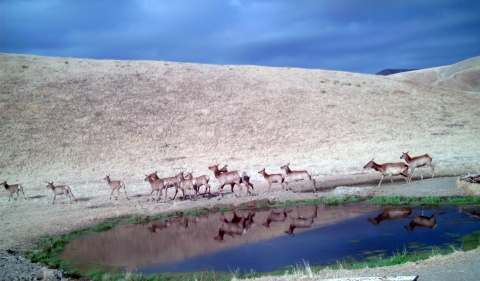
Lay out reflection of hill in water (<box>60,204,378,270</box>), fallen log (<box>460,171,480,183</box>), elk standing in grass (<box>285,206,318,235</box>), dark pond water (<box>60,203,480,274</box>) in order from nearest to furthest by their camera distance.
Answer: dark pond water (<box>60,203,480,274</box>)
reflection of hill in water (<box>60,204,378,270</box>)
elk standing in grass (<box>285,206,318,235</box>)
fallen log (<box>460,171,480,183</box>)

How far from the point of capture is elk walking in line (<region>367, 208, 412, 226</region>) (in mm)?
19891

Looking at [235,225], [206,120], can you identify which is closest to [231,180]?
[235,225]

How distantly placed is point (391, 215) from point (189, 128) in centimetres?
3204

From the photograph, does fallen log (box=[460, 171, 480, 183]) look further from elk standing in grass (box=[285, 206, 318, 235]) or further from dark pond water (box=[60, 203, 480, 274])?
elk standing in grass (box=[285, 206, 318, 235])

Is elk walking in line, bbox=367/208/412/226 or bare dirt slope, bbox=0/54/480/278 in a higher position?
bare dirt slope, bbox=0/54/480/278

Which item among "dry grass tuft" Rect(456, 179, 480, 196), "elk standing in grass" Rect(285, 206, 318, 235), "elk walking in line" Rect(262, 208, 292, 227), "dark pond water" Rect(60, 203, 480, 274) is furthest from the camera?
"dry grass tuft" Rect(456, 179, 480, 196)

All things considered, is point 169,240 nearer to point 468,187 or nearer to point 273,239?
point 273,239

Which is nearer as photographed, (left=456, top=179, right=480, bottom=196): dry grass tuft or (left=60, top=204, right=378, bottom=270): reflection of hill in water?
(left=60, top=204, right=378, bottom=270): reflection of hill in water

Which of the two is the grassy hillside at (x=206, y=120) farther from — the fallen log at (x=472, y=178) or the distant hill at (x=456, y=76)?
the distant hill at (x=456, y=76)

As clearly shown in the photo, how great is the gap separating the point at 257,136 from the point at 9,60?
41017 mm

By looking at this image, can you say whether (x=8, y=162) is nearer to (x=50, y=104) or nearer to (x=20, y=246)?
(x=50, y=104)

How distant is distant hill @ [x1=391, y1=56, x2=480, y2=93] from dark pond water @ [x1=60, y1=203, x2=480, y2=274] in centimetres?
9346

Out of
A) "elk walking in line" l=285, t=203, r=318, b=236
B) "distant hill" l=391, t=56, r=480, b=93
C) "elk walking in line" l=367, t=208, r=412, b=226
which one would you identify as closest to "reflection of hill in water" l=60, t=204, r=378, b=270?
"elk walking in line" l=285, t=203, r=318, b=236

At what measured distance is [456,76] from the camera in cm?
12556
